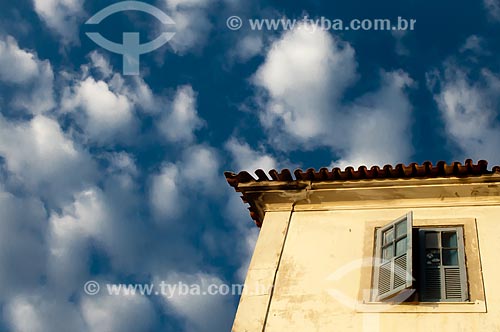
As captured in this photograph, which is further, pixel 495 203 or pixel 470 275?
pixel 495 203

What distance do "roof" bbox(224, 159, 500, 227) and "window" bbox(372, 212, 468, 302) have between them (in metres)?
0.96

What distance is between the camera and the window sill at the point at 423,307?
7.34 m

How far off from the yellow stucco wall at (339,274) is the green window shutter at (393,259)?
19 cm

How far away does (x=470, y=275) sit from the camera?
779 cm

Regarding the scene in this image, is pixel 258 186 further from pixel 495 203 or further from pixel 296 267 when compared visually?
pixel 495 203

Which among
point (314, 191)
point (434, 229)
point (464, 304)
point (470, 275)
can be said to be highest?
point (314, 191)

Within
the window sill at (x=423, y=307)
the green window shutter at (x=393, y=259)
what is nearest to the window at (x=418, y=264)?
the green window shutter at (x=393, y=259)

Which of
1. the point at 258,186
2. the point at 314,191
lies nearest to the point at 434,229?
the point at 314,191

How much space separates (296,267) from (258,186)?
5.77 ft

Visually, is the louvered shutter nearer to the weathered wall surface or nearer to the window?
the window

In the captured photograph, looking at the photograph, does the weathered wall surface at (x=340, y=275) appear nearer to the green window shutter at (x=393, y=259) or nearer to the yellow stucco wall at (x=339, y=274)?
the yellow stucco wall at (x=339, y=274)

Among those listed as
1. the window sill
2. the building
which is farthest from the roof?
the window sill

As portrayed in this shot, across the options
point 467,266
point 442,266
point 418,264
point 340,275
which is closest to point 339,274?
point 340,275

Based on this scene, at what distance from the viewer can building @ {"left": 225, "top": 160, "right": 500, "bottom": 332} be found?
759 cm
